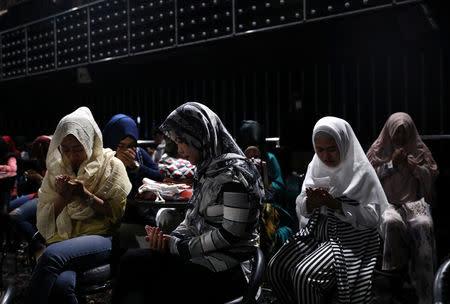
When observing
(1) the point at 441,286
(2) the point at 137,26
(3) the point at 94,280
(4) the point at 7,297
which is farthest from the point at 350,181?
(2) the point at 137,26

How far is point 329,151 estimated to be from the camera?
2973 millimetres

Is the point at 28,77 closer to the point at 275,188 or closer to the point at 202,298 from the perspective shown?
the point at 275,188

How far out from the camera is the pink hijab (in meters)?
3.60

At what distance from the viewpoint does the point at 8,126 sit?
9281 millimetres

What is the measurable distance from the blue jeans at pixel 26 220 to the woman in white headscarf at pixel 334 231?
236 centimetres

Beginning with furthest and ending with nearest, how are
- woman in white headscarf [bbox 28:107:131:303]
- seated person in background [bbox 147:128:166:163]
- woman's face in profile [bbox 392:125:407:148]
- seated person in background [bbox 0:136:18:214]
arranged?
seated person in background [bbox 147:128:166:163]
seated person in background [bbox 0:136:18:214]
woman's face in profile [bbox 392:125:407:148]
woman in white headscarf [bbox 28:107:131:303]

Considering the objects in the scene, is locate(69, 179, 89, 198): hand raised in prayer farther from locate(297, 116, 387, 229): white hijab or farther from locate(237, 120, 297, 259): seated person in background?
locate(297, 116, 387, 229): white hijab

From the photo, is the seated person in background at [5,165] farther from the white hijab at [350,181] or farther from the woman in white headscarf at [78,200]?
the white hijab at [350,181]

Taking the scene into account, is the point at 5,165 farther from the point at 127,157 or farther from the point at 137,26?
the point at 137,26

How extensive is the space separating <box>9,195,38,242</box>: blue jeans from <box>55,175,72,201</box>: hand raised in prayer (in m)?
1.75

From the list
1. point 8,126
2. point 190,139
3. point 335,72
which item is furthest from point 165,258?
point 8,126

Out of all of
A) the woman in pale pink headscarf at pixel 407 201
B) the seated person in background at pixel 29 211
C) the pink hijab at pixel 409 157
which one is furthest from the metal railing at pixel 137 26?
→ the seated person in background at pixel 29 211

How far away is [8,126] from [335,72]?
7.05m

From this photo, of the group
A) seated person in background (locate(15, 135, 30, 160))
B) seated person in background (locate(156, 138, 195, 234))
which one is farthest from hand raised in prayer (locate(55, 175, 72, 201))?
seated person in background (locate(15, 135, 30, 160))
